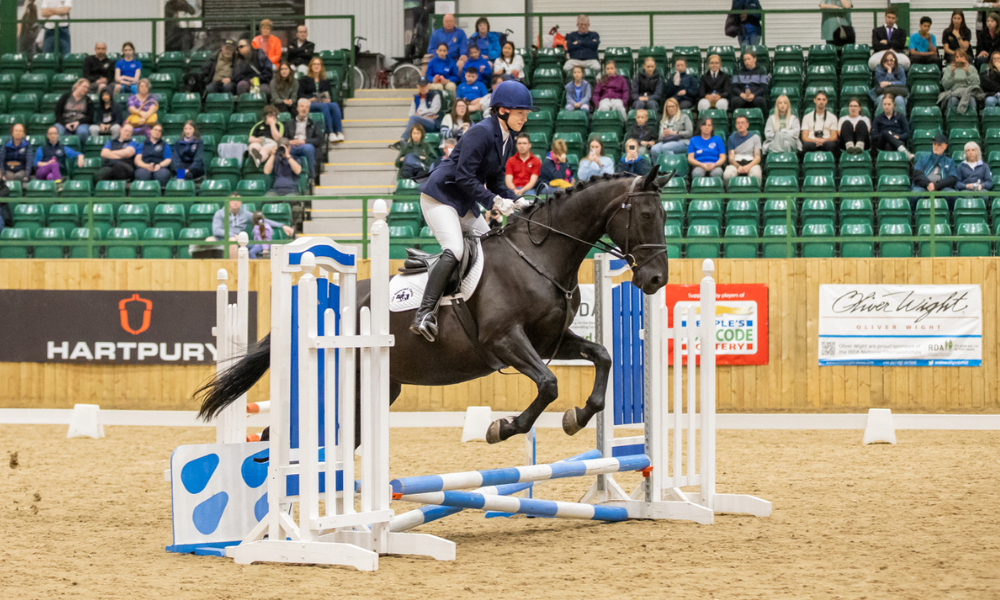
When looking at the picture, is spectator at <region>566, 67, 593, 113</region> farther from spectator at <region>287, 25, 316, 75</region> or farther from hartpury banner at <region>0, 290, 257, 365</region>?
hartpury banner at <region>0, 290, 257, 365</region>

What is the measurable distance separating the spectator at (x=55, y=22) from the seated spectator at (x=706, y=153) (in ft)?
37.5

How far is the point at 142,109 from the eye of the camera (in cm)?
1606

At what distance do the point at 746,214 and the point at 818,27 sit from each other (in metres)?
7.44

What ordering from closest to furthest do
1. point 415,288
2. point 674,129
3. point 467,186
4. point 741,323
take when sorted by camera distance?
point 467,186, point 415,288, point 741,323, point 674,129

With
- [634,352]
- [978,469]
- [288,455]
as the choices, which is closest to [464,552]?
[288,455]

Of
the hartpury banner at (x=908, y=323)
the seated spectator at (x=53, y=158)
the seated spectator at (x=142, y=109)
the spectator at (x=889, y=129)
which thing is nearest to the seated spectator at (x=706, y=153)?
the spectator at (x=889, y=129)

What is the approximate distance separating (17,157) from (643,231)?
40.1 ft

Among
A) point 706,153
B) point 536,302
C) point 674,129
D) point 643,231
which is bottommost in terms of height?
point 536,302

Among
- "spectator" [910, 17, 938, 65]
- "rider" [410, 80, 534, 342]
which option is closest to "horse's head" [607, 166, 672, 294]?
"rider" [410, 80, 534, 342]

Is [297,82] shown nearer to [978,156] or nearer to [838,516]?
[978,156]

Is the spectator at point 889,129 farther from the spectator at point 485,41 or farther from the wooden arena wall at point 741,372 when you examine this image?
the spectator at point 485,41

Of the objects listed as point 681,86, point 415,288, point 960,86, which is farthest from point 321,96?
point 415,288

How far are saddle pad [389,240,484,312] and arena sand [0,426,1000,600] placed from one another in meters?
1.34

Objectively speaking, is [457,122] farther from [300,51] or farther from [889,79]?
[889,79]
